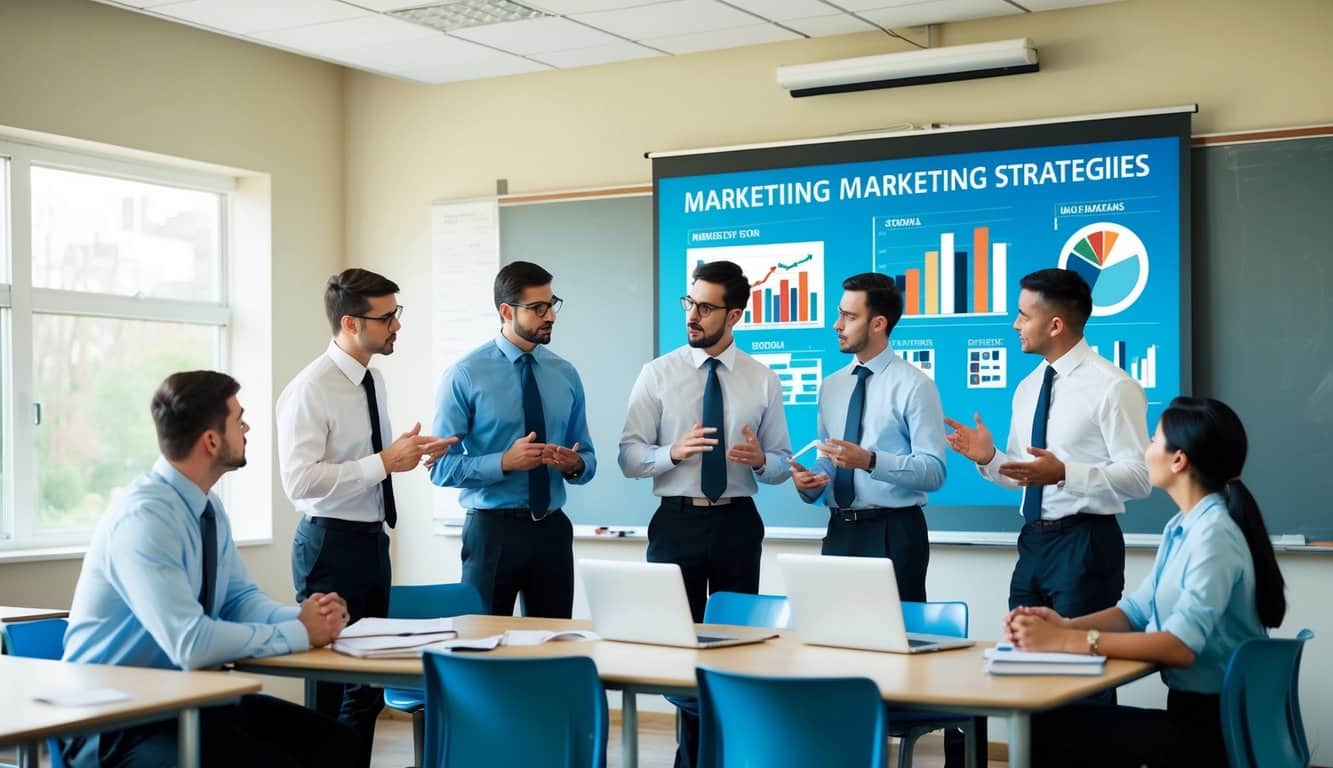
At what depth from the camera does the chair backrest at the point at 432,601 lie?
178 inches

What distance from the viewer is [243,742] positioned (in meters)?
3.42

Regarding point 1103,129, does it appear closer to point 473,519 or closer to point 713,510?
point 713,510

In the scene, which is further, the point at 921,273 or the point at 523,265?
the point at 921,273

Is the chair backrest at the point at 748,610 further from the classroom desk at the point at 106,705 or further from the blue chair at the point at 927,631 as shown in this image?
the classroom desk at the point at 106,705

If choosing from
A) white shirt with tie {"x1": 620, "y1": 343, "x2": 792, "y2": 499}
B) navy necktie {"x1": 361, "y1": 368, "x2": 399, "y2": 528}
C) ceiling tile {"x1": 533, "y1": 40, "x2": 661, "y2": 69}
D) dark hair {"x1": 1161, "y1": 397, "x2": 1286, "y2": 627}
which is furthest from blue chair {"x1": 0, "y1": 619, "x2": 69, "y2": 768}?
ceiling tile {"x1": 533, "y1": 40, "x2": 661, "y2": 69}

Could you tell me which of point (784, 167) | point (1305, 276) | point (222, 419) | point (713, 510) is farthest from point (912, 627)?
point (784, 167)

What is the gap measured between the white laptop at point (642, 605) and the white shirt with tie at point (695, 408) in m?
1.22

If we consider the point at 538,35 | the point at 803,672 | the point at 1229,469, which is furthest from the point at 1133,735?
the point at 538,35

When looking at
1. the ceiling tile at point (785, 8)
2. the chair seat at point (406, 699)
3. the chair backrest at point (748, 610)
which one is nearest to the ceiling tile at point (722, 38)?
the ceiling tile at point (785, 8)

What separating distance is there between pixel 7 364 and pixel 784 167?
349cm

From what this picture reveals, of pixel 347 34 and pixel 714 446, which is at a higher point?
pixel 347 34

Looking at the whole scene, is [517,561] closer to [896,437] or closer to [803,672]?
[896,437]

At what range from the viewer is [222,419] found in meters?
3.57

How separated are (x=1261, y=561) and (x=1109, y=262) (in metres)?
2.64
